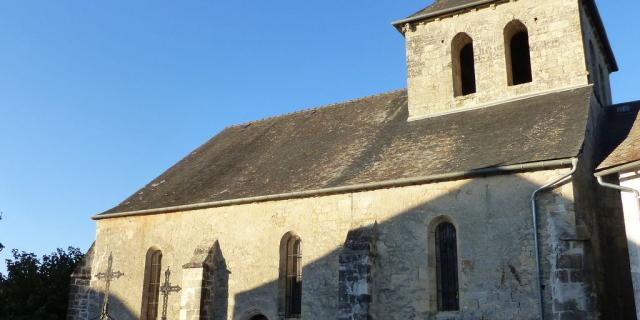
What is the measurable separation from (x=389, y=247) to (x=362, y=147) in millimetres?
3505

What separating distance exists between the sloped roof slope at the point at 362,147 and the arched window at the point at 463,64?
4.75ft

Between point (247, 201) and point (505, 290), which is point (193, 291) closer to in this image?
point (247, 201)

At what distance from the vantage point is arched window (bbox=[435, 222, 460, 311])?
12391 millimetres

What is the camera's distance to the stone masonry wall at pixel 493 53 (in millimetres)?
15008

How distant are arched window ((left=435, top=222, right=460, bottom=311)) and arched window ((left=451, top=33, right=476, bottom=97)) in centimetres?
514

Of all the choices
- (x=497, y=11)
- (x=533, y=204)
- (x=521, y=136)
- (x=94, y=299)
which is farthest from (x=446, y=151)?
(x=94, y=299)

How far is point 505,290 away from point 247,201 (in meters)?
6.79

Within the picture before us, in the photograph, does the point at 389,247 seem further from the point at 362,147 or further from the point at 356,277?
the point at 362,147

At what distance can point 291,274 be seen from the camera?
1470cm

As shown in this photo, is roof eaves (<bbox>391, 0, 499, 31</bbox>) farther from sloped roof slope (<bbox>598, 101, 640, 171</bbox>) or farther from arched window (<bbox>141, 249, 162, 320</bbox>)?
arched window (<bbox>141, 249, 162, 320</bbox>)

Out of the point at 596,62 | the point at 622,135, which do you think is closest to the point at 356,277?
the point at 622,135

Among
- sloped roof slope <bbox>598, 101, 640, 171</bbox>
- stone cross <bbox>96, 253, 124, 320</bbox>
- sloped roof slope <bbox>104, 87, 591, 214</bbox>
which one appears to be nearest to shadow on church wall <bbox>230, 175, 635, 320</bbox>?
sloped roof slope <bbox>104, 87, 591, 214</bbox>

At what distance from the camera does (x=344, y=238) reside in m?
13.7

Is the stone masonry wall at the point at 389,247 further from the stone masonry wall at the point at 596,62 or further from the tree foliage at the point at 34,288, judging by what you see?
the stone masonry wall at the point at 596,62
